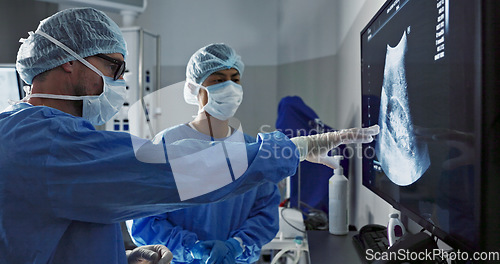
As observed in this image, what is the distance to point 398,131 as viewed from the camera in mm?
1166

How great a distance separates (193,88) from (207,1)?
258 cm

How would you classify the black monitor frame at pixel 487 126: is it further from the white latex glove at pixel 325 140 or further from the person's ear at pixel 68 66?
the person's ear at pixel 68 66

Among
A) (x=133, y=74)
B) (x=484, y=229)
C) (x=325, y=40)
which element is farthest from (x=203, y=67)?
(x=133, y=74)

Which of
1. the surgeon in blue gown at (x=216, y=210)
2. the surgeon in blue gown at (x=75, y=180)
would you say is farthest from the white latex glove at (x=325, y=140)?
the surgeon in blue gown at (x=216, y=210)

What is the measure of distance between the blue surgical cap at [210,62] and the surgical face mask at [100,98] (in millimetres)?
666

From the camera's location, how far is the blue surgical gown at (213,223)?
1559mm

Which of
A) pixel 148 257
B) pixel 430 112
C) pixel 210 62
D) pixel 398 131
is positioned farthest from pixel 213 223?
pixel 430 112

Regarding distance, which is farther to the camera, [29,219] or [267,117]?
[267,117]

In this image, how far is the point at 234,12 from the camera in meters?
4.16

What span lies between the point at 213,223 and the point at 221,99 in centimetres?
56

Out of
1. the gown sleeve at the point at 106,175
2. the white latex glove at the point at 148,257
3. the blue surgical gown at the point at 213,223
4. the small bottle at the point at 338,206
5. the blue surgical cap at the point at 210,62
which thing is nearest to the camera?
the gown sleeve at the point at 106,175

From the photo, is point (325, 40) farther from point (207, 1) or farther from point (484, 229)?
point (484, 229)

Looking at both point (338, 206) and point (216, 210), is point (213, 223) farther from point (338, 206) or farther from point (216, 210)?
point (338, 206)

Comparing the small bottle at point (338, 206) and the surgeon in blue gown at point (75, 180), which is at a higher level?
the surgeon in blue gown at point (75, 180)
